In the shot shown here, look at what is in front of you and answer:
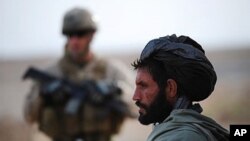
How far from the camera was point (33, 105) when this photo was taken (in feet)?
25.0

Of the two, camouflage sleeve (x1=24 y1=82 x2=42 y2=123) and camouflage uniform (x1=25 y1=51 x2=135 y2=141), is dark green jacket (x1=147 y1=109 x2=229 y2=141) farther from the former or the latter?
camouflage sleeve (x1=24 y1=82 x2=42 y2=123)

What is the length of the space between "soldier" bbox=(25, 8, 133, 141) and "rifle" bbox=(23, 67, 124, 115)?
1.5 inches

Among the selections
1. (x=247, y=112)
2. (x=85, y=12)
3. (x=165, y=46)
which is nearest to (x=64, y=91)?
(x=85, y=12)

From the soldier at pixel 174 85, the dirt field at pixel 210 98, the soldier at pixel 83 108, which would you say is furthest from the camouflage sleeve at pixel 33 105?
the dirt field at pixel 210 98

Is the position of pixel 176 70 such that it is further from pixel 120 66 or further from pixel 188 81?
pixel 120 66

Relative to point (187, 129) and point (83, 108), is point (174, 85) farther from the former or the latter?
point (83, 108)

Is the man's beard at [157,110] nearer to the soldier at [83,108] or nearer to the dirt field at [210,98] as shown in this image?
the soldier at [83,108]

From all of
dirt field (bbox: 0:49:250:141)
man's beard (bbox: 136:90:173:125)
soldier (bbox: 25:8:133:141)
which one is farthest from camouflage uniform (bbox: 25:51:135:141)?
dirt field (bbox: 0:49:250:141)

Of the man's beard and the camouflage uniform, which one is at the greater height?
the man's beard

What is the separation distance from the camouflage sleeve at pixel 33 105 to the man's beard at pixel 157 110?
419cm

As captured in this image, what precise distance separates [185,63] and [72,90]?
424cm

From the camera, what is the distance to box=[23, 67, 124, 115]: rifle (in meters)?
7.46

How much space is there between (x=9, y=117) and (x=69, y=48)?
13483 millimetres

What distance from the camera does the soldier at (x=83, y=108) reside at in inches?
297
